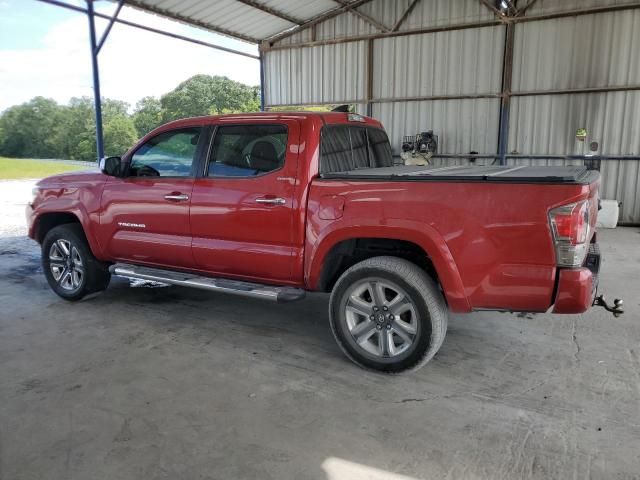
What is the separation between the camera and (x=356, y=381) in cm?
339

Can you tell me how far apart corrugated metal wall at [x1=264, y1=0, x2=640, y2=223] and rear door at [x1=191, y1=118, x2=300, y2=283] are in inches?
360

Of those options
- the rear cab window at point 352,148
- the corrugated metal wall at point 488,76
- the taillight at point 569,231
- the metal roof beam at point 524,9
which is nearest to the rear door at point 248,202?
the rear cab window at point 352,148

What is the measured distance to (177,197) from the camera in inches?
167

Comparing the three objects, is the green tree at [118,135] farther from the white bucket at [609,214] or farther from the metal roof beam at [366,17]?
the white bucket at [609,214]

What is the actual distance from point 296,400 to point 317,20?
12.4 meters

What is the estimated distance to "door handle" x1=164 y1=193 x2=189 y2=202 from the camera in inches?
166

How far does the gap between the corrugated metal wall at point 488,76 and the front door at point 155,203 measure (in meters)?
9.17

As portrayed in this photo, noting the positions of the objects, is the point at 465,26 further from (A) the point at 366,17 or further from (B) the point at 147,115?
(B) the point at 147,115

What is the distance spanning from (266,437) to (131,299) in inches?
121

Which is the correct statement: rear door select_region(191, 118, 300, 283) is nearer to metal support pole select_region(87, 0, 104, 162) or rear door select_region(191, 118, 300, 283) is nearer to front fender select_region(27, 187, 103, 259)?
front fender select_region(27, 187, 103, 259)

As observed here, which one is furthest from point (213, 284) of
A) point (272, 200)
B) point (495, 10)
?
point (495, 10)

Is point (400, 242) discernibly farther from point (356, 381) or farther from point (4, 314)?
point (4, 314)

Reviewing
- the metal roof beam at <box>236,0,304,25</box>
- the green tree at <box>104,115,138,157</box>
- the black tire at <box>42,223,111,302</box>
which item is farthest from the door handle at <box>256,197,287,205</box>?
the green tree at <box>104,115,138,157</box>

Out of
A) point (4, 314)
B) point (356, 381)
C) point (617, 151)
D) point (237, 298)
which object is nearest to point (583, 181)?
point (356, 381)
